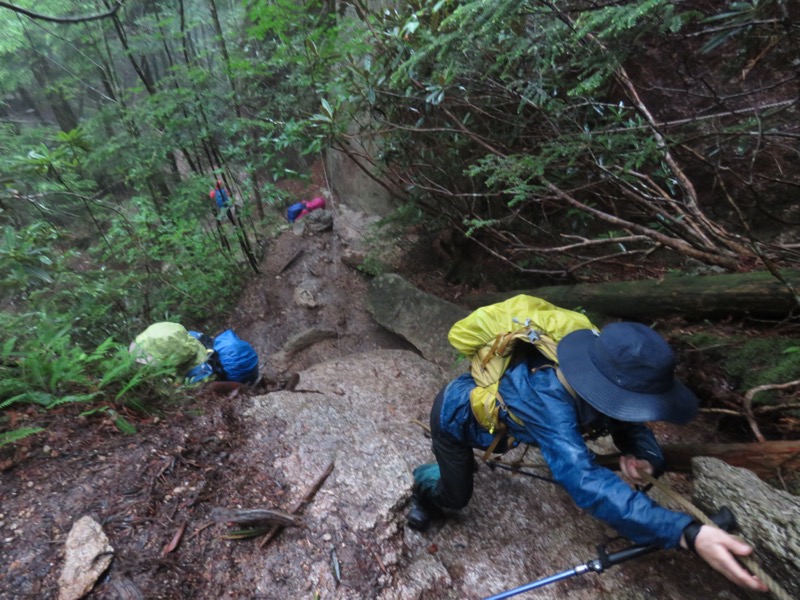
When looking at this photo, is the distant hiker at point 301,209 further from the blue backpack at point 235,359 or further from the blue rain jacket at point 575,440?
the blue rain jacket at point 575,440

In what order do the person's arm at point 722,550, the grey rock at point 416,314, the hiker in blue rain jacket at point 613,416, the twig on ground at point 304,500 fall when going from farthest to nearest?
the grey rock at point 416,314
the twig on ground at point 304,500
the hiker in blue rain jacket at point 613,416
the person's arm at point 722,550

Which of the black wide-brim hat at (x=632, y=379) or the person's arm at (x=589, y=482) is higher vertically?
the black wide-brim hat at (x=632, y=379)

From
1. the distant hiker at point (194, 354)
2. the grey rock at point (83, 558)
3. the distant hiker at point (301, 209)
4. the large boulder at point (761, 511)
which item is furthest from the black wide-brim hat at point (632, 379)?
the distant hiker at point (301, 209)

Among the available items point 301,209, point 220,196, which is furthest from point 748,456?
point 301,209

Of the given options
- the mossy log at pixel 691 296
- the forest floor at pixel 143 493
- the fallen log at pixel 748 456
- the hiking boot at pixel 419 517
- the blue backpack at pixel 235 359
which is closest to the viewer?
the forest floor at pixel 143 493

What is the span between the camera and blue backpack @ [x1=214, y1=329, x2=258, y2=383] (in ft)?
16.7

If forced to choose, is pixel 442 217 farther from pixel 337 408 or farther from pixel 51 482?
pixel 51 482

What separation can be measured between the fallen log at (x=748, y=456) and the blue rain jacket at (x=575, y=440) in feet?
2.14

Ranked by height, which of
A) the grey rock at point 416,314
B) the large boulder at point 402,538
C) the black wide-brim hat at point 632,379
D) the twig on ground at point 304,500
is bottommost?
the grey rock at point 416,314

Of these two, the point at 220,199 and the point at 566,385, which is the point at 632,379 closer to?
the point at 566,385

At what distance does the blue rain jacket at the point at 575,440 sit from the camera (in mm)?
1657

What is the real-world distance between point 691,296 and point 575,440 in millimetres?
3390

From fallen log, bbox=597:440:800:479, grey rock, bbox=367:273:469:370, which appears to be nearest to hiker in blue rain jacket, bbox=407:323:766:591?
fallen log, bbox=597:440:800:479

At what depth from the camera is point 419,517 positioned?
9.43 feet
